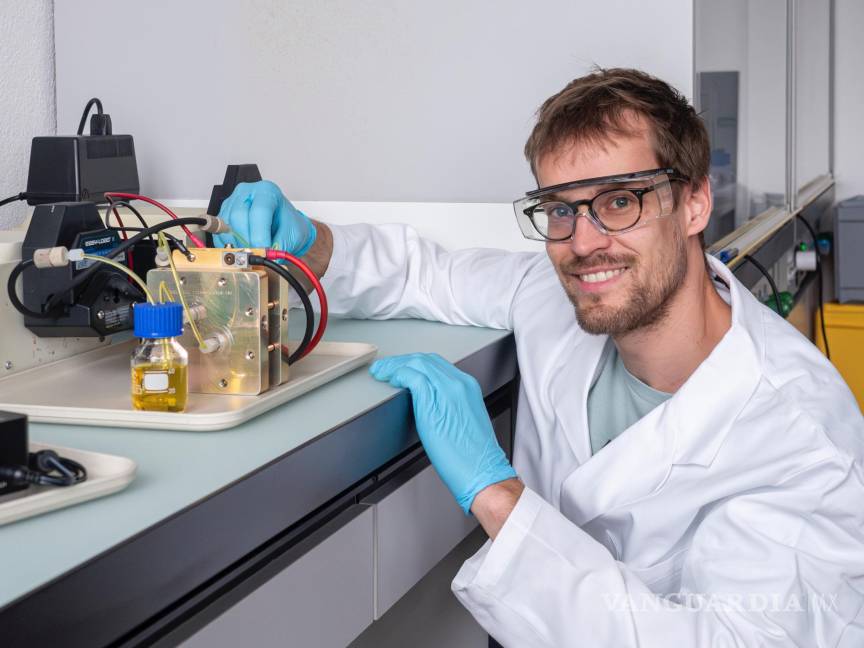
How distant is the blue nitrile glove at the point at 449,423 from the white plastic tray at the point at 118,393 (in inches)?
3.2

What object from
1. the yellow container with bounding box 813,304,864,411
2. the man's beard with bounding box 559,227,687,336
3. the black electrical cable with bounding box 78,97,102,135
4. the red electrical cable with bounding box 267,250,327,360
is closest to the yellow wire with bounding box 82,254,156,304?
the red electrical cable with bounding box 267,250,327,360

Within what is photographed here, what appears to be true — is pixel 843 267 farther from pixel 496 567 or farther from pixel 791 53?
pixel 496 567

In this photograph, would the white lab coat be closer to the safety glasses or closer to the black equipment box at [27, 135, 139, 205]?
the safety glasses

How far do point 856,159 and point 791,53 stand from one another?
946mm

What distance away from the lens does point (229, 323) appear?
0.91m

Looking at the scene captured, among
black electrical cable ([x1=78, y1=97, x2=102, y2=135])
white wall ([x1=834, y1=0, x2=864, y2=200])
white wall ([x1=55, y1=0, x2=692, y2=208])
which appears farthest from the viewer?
white wall ([x1=834, y1=0, x2=864, y2=200])

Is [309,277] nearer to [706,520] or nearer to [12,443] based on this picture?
[12,443]

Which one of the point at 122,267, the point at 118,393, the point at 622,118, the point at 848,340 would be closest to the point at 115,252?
the point at 122,267

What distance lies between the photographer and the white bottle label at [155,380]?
84 centimetres

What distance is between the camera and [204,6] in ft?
5.74

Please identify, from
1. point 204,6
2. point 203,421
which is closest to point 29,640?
point 203,421

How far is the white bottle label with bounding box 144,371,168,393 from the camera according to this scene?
0.84 metres

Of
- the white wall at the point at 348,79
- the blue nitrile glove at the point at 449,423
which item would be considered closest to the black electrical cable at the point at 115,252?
the blue nitrile glove at the point at 449,423

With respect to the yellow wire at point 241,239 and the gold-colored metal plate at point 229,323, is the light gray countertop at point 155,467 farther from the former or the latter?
the yellow wire at point 241,239
